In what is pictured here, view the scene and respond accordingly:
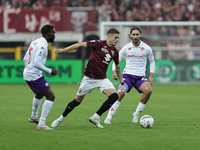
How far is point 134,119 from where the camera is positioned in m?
8.13

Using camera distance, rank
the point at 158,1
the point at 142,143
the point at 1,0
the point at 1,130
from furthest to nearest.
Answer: the point at 158,1
the point at 1,0
the point at 1,130
the point at 142,143

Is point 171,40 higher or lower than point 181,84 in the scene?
higher

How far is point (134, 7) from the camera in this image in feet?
78.6

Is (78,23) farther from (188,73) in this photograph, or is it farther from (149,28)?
(188,73)

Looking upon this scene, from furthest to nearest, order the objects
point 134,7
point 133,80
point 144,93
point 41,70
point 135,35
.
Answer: point 134,7
point 133,80
point 135,35
point 144,93
point 41,70

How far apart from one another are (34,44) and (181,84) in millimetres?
15040

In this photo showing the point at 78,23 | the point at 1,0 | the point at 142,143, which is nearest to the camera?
the point at 142,143

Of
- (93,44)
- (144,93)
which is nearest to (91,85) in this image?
(93,44)

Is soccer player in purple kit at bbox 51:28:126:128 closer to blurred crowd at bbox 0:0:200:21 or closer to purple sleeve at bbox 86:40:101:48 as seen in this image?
purple sleeve at bbox 86:40:101:48

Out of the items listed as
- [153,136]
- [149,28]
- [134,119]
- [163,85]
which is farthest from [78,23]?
[153,136]

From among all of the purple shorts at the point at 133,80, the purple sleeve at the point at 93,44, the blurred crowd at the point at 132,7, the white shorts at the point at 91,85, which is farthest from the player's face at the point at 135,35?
the blurred crowd at the point at 132,7

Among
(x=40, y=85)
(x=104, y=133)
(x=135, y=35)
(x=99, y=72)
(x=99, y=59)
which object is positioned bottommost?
(x=104, y=133)

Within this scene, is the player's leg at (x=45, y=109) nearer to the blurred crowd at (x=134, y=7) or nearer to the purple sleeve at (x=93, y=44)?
the purple sleeve at (x=93, y=44)

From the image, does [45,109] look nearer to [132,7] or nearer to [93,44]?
[93,44]
